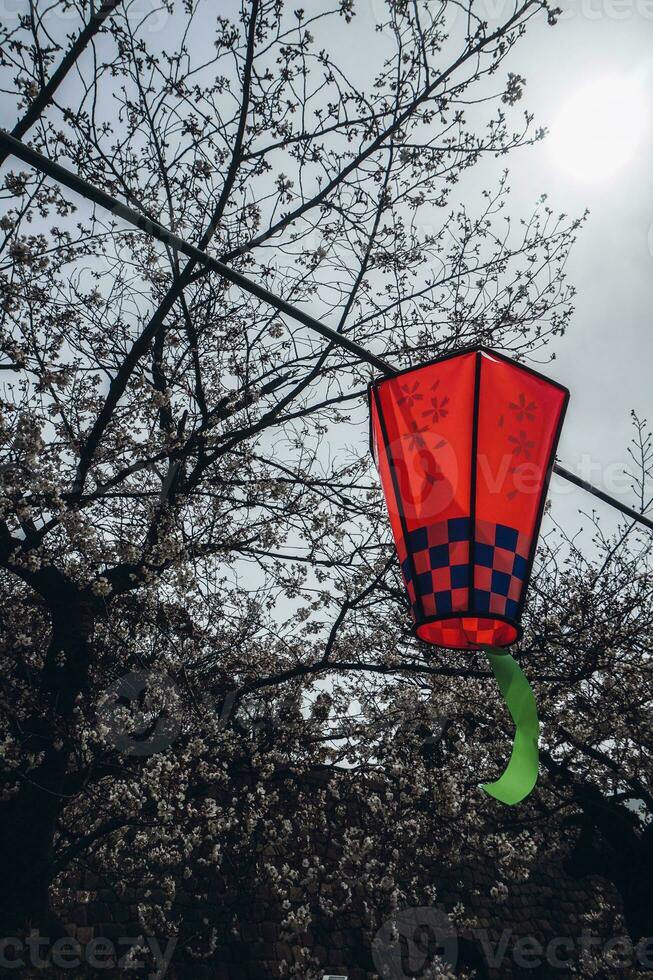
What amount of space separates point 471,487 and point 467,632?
1.79ft

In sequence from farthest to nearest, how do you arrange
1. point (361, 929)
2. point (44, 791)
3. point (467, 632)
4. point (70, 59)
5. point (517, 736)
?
point (361, 929) < point (44, 791) < point (70, 59) < point (467, 632) < point (517, 736)

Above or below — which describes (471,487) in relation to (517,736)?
above

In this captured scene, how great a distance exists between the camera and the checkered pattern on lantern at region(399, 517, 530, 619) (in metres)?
2.35

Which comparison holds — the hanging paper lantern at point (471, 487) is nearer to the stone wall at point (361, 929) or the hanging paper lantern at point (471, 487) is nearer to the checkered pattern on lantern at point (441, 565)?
the checkered pattern on lantern at point (441, 565)

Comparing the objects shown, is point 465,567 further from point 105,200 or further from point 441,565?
point 105,200

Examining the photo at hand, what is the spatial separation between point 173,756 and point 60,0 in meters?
5.36

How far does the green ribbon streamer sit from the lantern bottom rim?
0.43 ft

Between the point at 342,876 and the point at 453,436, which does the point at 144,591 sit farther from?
the point at 342,876

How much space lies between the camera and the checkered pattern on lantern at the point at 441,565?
2361mm

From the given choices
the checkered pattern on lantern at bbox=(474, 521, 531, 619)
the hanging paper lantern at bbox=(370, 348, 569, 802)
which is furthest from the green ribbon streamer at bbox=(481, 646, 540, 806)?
the checkered pattern on lantern at bbox=(474, 521, 531, 619)

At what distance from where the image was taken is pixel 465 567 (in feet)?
7.75

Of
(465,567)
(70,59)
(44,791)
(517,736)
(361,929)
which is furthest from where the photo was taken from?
(361,929)

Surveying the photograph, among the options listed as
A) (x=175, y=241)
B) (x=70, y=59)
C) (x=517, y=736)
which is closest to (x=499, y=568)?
(x=517, y=736)

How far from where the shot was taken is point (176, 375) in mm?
6422
